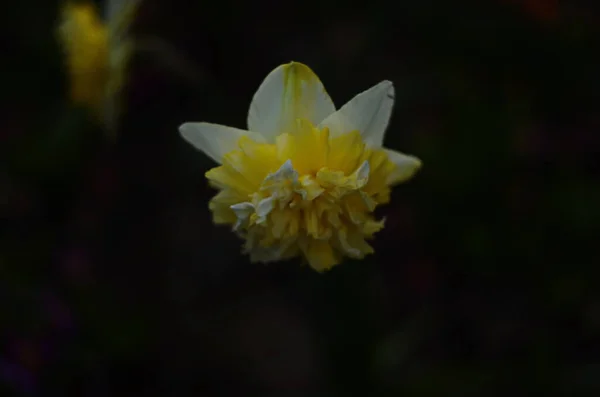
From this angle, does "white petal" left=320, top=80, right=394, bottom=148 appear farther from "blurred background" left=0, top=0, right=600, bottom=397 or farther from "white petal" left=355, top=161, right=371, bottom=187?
"blurred background" left=0, top=0, right=600, bottom=397

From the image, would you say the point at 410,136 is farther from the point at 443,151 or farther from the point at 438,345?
the point at 438,345

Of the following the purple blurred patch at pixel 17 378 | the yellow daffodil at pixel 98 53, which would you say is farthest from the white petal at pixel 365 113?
the purple blurred patch at pixel 17 378

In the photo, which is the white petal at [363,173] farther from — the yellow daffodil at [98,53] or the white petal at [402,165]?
the yellow daffodil at [98,53]

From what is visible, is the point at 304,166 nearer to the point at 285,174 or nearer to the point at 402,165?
the point at 285,174

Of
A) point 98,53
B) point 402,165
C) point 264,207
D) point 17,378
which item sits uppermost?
point 98,53

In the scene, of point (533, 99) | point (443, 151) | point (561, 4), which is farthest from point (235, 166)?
point (561, 4)

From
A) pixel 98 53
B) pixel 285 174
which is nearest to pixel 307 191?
pixel 285 174
